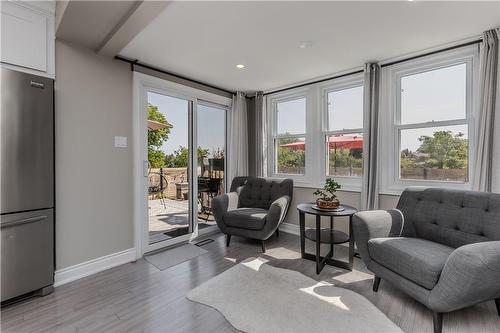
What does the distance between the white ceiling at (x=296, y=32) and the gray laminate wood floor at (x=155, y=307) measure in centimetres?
240

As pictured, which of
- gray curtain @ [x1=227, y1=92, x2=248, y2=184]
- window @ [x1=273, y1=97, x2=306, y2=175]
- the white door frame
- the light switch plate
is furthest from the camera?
gray curtain @ [x1=227, y1=92, x2=248, y2=184]

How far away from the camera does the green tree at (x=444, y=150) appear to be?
2.64 meters

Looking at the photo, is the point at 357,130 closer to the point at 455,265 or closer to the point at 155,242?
the point at 455,265

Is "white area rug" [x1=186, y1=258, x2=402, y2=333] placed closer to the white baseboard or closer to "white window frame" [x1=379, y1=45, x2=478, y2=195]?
the white baseboard

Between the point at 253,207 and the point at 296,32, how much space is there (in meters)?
2.42

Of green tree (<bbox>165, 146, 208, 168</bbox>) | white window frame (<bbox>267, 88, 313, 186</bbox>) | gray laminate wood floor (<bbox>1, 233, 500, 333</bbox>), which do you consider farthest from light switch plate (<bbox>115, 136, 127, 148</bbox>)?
white window frame (<bbox>267, 88, 313, 186</bbox>)

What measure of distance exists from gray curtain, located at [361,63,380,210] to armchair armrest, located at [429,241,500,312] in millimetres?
1434

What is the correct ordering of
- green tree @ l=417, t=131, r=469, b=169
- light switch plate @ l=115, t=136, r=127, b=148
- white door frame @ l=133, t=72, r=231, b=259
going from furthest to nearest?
1. white door frame @ l=133, t=72, r=231, b=259
2. light switch plate @ l=115, t=136, r=127, b=148
3. green tree @ l=417, t=131, r=469, b=169

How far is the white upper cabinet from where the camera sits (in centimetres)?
198

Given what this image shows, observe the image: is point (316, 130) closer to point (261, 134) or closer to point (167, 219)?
point (261, 134)

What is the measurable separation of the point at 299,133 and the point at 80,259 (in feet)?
10.9

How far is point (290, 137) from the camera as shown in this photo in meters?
4.12

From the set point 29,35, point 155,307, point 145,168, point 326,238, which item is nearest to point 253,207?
point 326,238

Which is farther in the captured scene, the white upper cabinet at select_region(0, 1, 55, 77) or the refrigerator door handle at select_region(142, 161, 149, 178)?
the refrigerator door handle at select_region(142, 161, 149, 178)
